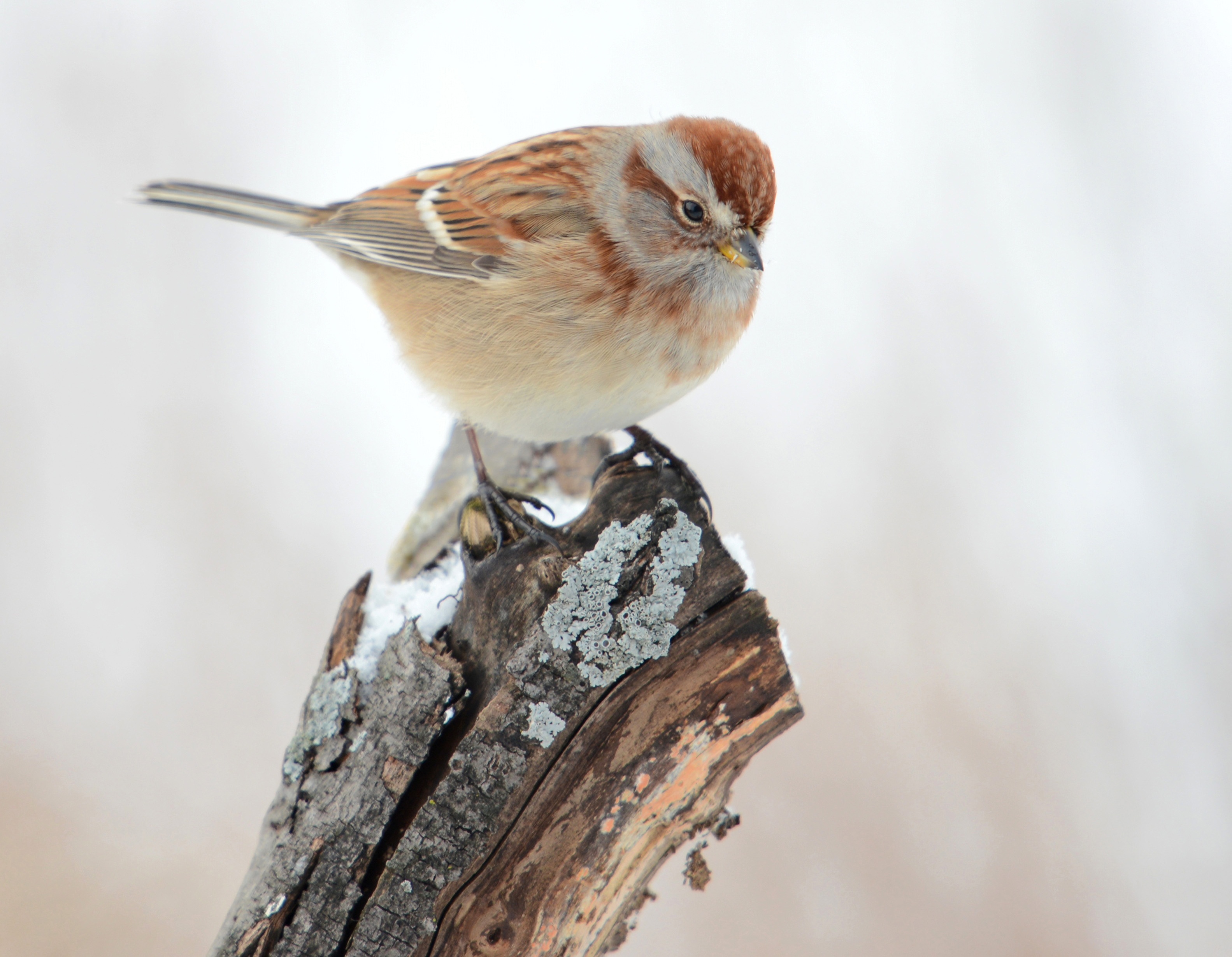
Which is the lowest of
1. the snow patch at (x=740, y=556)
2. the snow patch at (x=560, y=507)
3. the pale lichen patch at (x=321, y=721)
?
the pale lichen patch at (x=321, y=721)

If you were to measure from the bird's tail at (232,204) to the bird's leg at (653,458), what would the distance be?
1171 mm

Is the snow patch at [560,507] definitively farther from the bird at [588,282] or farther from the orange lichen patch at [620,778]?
the orange lichen patch at [620,778]

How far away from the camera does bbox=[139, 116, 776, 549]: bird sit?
1.98 m

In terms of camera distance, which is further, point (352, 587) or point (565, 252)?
point (565, 252)

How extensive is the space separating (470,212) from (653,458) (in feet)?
2.62

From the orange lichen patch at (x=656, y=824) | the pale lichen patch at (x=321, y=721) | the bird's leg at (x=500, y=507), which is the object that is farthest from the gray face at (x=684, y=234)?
the pale lichen patch at (x=321, y=721)

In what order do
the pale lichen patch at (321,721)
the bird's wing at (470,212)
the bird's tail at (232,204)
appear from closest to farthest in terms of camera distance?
1. the pale lichen patch at (321,721)
2. the bird's wing at (470,212)
3. the bird's tail at (232,204)

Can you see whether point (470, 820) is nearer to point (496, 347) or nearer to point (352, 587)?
point (352, 587)

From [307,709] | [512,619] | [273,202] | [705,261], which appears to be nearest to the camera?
[512,619]

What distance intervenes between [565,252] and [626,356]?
32 cm

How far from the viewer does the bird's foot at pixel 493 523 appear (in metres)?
1.79

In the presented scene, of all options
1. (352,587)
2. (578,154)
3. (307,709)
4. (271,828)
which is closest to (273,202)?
(578,154)

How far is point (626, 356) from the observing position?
77.0 inches

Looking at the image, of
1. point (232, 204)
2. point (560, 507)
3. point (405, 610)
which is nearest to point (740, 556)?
point (405, 610)
